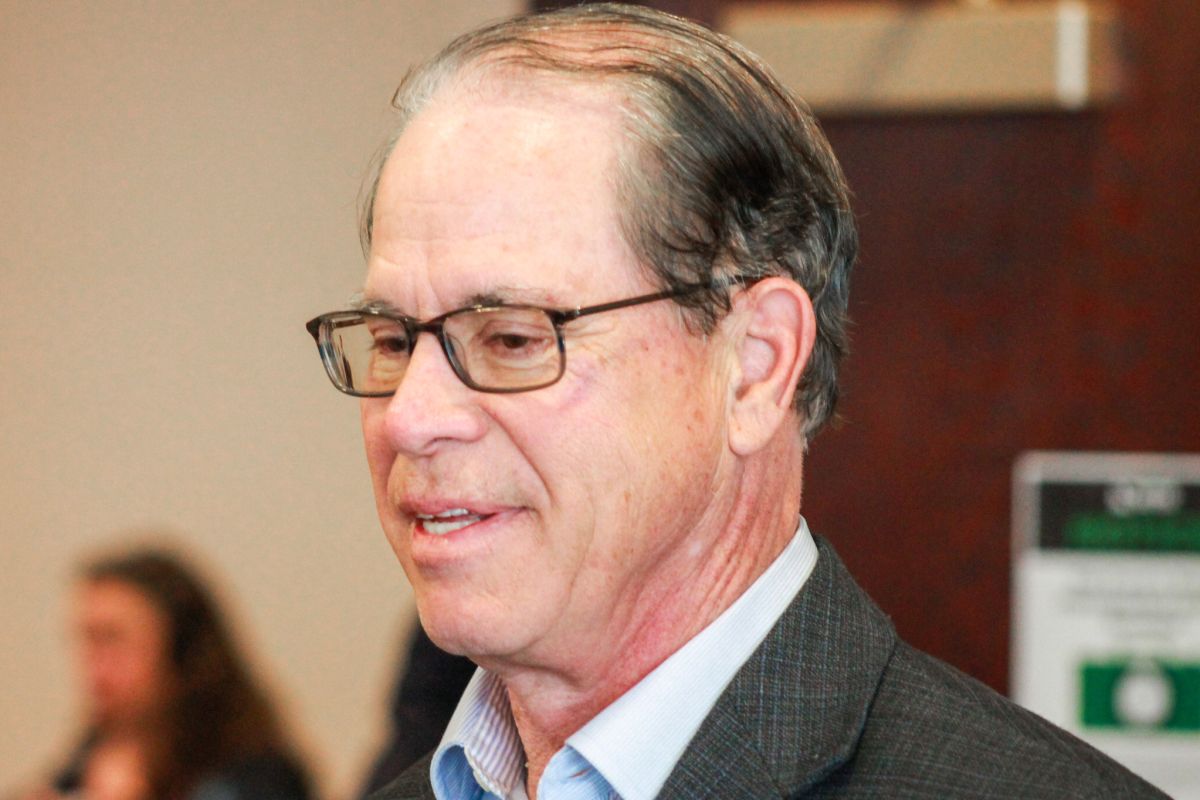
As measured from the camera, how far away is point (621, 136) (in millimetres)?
1195

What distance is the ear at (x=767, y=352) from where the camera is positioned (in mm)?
1250

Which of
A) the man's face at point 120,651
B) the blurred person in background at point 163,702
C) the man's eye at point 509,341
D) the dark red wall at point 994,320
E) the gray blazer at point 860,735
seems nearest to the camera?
the gray blazer at point 860,735

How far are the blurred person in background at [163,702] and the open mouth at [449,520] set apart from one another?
2.21 metres

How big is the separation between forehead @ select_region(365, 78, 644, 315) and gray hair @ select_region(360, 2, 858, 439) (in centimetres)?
2

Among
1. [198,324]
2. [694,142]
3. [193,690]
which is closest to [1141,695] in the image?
[694,142]

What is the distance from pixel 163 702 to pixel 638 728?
243 centimetres

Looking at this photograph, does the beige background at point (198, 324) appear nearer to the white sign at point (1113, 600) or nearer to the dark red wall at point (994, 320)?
the dark red wall at point (994, 320)

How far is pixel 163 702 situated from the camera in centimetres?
338

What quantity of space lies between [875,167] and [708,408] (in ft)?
4.46

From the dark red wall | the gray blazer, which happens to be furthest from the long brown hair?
the gray blazer

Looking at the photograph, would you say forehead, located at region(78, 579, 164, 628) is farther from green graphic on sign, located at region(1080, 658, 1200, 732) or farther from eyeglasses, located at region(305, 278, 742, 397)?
eyeglasses, located at region(305, 278, 742, 397)

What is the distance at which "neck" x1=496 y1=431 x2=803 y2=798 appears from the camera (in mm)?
1221

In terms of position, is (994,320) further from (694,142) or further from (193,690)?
(193,690)

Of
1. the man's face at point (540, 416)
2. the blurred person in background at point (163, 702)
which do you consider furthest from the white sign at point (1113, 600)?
the blurred person in background at point (163, 702)
